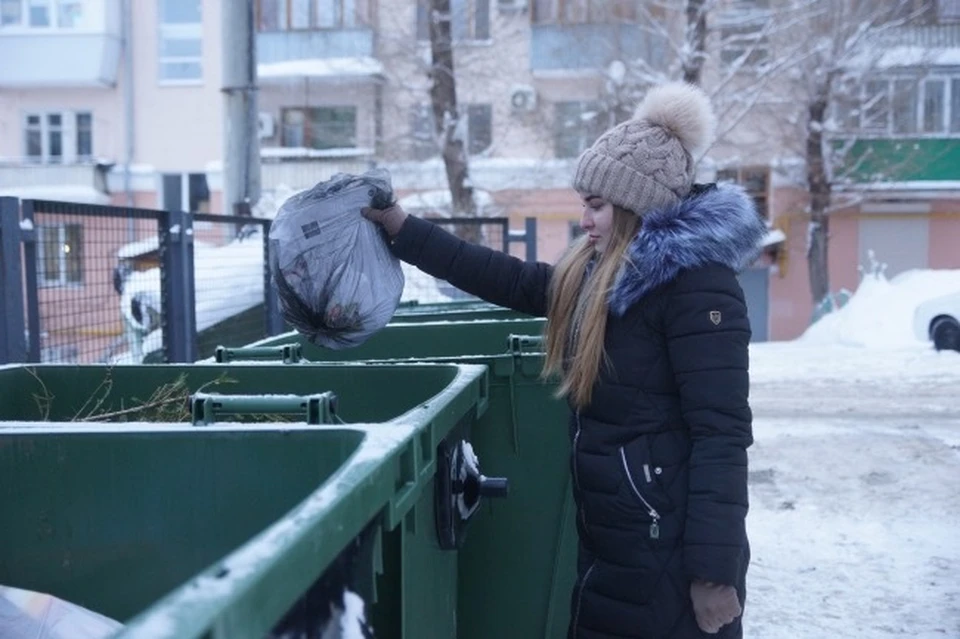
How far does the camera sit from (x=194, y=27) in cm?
2856

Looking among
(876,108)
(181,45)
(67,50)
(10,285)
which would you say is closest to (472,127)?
(181,45)

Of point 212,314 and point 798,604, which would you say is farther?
point 212,314

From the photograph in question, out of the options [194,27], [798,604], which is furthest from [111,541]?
[194,27]

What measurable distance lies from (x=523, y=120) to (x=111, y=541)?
78.0ft

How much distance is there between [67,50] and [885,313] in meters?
20.5

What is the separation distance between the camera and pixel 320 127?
1054 inches

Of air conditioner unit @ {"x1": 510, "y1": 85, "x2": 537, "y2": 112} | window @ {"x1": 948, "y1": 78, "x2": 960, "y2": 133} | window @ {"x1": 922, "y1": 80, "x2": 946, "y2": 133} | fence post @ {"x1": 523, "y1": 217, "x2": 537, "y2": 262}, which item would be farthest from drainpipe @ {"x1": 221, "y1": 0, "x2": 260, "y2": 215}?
window @ {"x1": 948, "y1": 78, "x2": 960, "y2": 133}

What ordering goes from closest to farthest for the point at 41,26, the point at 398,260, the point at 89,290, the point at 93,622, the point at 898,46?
1. the point at 93,622
2. the point at 398,260
3. the point at 89,290
4. the point at 898,46
5. the point at 41,26

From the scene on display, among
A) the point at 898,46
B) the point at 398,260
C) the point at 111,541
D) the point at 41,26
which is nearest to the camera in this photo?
the point at 111,541

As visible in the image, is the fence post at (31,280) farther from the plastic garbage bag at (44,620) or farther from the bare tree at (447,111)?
the bare tree at (447,111)

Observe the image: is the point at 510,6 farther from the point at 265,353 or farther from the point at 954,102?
the point at 265,353

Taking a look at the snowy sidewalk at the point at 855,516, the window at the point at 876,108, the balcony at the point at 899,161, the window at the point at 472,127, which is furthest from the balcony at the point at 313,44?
the snowy sidewalk at the point at 855,516

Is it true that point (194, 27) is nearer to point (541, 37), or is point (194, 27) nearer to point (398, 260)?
point (541, 37)

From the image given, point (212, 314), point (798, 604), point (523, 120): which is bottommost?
point (798, 604)
